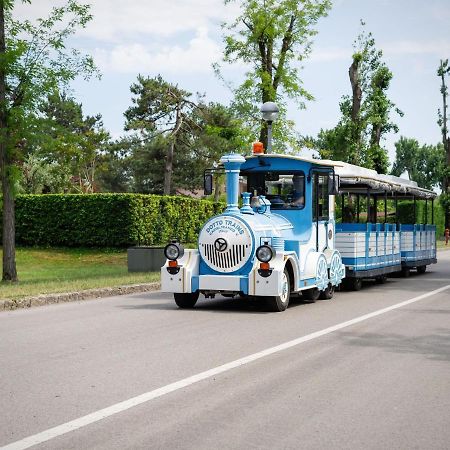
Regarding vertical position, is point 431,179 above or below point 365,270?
above

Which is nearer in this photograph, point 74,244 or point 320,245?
point 320,245

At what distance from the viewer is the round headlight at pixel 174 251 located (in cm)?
1329

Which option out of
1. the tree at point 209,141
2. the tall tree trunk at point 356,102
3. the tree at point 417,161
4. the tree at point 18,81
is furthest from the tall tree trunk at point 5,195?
the tree at point 417,161

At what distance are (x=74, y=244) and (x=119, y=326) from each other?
21.4 m

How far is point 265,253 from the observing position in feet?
40.8

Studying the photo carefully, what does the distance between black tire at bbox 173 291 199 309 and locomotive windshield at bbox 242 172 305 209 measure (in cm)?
228

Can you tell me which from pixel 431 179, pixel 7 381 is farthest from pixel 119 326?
pixel 431 179

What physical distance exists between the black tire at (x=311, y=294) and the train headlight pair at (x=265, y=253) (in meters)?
2.29

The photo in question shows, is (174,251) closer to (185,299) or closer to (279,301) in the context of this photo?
(185,299)

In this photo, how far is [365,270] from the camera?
1769 cm

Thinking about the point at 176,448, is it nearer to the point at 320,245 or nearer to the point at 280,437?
the point at 280,437

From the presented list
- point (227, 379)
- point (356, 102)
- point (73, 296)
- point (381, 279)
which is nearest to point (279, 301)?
point (73, 296)

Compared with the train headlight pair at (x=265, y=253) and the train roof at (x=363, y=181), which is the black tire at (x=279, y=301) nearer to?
the train headlight pair at (x=265, y=253)

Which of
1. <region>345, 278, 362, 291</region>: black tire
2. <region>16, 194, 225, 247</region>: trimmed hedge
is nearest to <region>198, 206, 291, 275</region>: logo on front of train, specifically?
<region>345, 278, 362, 291</region>: black tire
